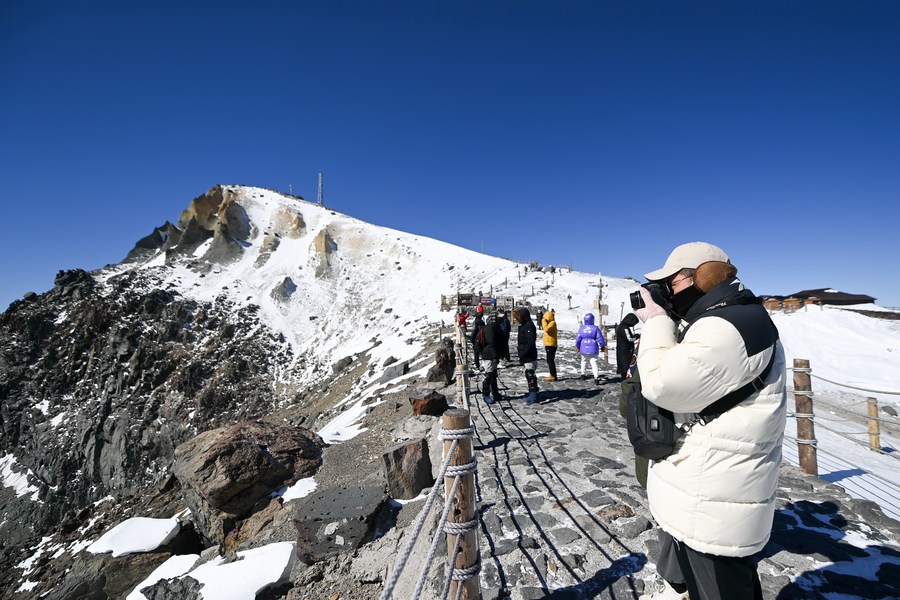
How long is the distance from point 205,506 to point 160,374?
2761cm

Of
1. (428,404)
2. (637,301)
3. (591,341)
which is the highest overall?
(637,301)

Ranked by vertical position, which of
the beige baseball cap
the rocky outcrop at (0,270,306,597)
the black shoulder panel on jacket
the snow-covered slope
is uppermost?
the snow-covered slope

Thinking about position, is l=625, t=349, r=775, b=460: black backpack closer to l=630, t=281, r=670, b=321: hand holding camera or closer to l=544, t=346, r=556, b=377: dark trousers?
l=630, t=281, r=670, b=321: hand holding camera

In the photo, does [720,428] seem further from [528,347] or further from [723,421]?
[528,347]

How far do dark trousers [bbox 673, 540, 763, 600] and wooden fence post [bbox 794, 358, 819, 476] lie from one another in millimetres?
4630

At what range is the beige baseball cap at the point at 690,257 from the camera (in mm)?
2113

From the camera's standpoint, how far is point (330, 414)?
16.3m

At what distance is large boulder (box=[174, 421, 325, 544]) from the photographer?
690 cm

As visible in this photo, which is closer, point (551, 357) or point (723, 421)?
point (723, 421)

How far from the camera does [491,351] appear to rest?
352 inches

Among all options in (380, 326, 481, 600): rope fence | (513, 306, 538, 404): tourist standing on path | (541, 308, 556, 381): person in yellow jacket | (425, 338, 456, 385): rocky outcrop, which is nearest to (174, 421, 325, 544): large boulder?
(425, 338, 456, 385): rocky outcrop

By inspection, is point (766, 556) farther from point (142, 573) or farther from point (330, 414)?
point (330, 414)

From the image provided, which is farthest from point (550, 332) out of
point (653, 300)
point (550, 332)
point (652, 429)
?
point (652, 429)

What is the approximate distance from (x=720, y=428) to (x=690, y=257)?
0.91 m
